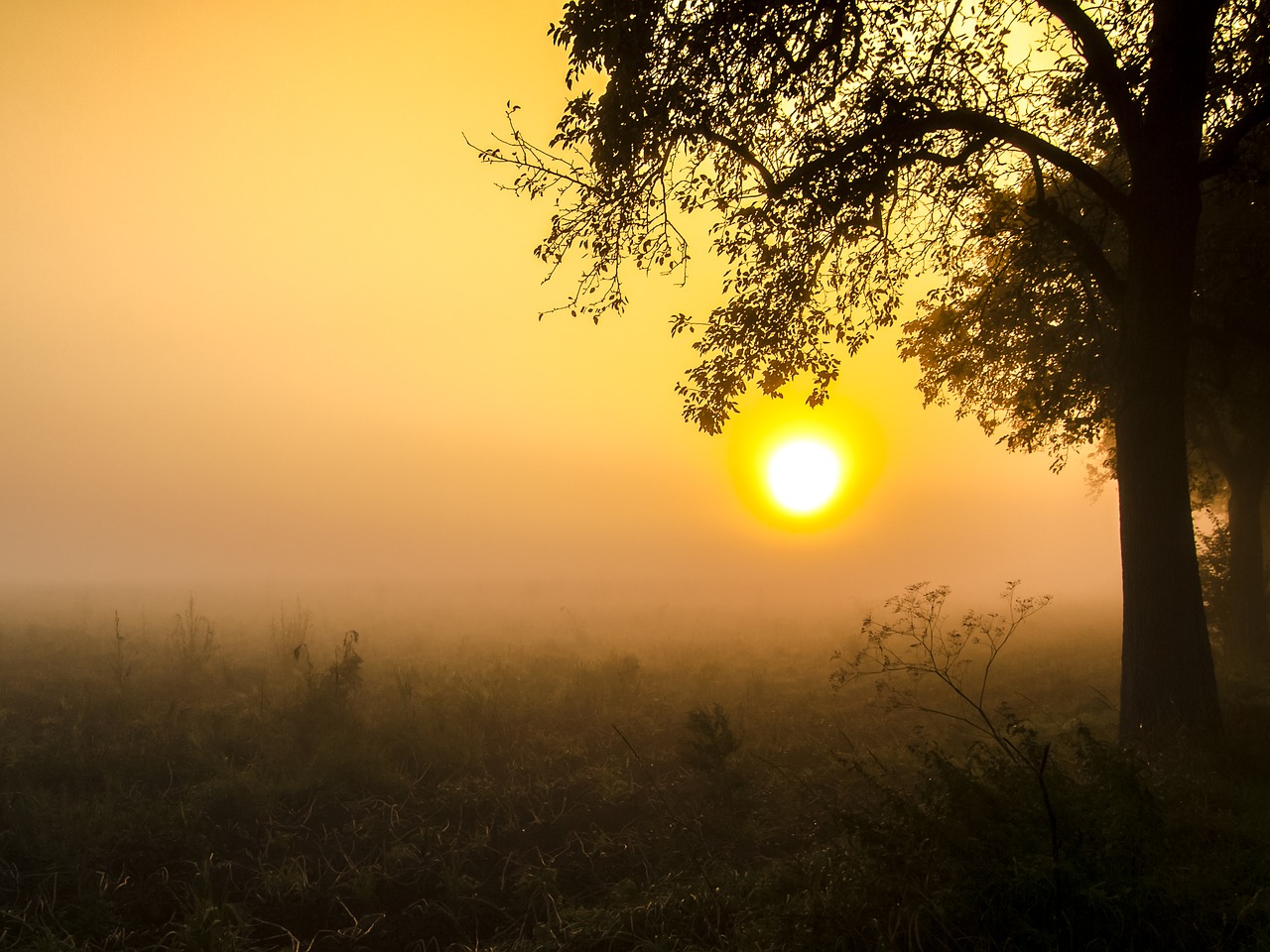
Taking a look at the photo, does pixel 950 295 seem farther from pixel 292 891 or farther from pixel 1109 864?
pixel 292 891

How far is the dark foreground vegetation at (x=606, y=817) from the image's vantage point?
3975 millimetres

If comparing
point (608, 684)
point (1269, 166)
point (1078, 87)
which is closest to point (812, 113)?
point (1078, 87)

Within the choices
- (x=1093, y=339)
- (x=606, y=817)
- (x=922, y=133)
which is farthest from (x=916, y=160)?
(x=606, y=817)

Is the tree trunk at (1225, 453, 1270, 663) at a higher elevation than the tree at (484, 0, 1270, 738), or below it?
below

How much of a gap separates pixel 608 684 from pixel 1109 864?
30.9 feet

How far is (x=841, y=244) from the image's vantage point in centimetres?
978

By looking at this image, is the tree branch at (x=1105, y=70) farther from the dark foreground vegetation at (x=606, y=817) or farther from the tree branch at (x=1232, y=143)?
the dark foreground vegetation at (x=606, y=817)

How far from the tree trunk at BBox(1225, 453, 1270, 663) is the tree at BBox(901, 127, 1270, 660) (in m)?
0.02

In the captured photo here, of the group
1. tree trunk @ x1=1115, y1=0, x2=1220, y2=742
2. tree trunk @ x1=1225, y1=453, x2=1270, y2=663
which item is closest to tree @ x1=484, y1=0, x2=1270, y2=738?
tree trunk @ x1=1115, y1=0, x2=1220, y2=742

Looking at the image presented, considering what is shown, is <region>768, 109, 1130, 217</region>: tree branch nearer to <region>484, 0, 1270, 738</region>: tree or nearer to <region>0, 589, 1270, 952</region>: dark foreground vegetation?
<region>484, 0, 1270, 738</region>: tree

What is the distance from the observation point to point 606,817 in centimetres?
718

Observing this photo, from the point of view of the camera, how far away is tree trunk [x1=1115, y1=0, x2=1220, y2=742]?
7363mm

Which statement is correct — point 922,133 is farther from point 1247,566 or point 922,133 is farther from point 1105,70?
point 1247,566

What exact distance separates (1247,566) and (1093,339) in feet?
22.6
